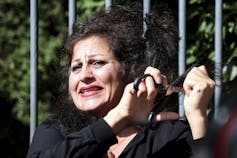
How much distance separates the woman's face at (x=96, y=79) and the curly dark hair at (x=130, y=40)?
0.13 feet

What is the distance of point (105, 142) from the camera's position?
2.39 m

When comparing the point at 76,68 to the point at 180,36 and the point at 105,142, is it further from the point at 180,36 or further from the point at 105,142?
the point at 180,36

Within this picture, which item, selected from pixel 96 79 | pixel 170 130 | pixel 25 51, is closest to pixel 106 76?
pixel 96 79

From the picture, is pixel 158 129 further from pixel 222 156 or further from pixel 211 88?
pixel 222 156

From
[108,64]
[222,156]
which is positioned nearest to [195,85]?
[108,64]

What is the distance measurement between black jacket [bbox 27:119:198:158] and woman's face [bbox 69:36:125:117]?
0.15 metres

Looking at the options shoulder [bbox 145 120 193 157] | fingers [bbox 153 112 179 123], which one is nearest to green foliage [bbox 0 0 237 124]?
shoulder [bbox 145 120 193 157]

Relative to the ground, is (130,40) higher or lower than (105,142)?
higher

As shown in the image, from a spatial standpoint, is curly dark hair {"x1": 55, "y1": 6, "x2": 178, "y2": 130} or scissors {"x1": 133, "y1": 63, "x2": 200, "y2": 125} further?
curly dark hair {"x1": 55, "y1": 6, "x2": 178, "y2": 130}

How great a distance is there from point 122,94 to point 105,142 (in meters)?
0.41

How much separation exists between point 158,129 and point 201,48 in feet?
4.61

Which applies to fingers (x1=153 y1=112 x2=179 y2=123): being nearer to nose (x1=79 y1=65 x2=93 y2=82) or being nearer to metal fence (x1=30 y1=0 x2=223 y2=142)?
nose (x1=79 y1=65 x2=93 y2=82)

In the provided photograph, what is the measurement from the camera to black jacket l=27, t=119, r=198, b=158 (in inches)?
94.8

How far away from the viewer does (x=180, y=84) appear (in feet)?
8.13
